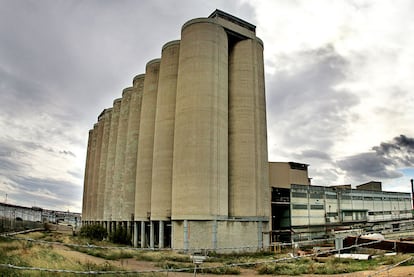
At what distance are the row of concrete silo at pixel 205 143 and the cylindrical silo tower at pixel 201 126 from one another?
10 cm

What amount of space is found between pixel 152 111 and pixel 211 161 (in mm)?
16863

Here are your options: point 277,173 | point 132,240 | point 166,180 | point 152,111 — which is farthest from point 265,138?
point 132,240

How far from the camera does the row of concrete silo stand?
37.8m

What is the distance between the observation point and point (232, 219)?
38.9 metres

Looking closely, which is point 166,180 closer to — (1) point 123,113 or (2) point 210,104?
(2) point 210,104

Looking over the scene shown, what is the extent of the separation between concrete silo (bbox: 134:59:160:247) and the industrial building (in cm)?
14

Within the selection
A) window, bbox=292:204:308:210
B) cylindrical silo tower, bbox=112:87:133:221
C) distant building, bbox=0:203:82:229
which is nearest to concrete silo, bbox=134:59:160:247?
cylindrical silo tower, bbox=112:87:133:221

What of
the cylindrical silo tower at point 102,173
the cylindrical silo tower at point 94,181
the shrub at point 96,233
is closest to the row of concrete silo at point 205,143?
the shrub at point 96,233

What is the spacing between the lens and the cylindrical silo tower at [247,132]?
41.1 meters

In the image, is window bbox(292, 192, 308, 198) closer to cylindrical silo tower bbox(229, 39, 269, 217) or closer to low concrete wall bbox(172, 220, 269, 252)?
cylindrical silo tower bbox(229, 39, 269, 217)

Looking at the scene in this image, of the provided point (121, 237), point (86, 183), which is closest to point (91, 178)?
point (86, 183)

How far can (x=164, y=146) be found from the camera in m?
44.5

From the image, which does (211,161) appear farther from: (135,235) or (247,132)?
(135,235)

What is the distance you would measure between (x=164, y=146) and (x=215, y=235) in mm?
13056
